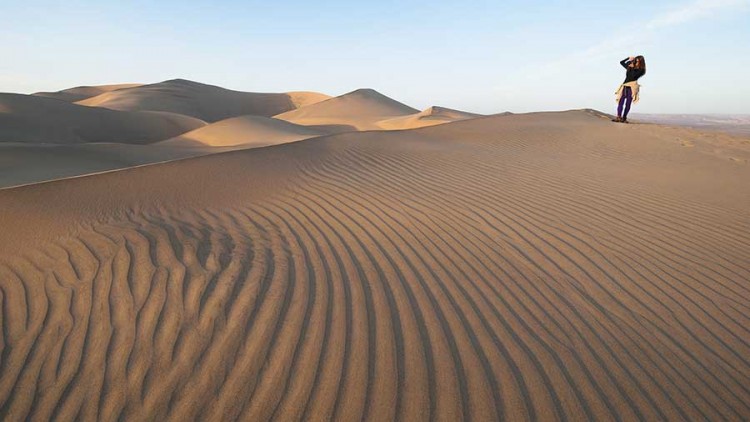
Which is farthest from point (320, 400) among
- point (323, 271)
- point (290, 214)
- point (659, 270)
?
point (659, 270)

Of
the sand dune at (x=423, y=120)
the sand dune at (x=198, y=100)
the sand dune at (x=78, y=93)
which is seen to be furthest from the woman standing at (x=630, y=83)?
the sand dune at (x=78, y=93)

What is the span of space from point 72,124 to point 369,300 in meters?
22.8

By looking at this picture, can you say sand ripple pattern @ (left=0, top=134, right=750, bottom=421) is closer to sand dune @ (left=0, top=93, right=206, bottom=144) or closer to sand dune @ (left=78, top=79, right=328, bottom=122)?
sand dune @ (left=0, top=93, right=206, bottom=144)

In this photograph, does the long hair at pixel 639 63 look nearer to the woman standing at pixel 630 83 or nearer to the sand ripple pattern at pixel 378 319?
the woman standing at pixel 630 83

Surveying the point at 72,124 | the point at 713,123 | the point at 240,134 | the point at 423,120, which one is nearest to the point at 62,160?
the point at 240,134

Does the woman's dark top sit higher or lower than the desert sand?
higher

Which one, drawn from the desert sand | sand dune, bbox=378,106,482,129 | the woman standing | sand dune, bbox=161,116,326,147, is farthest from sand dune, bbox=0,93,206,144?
the woman standing

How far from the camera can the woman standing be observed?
31.4 feet

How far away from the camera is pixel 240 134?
57.2ft

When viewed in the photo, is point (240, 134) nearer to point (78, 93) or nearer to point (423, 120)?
point (423, 120)

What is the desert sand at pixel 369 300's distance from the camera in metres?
1.90

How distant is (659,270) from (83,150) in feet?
41.3

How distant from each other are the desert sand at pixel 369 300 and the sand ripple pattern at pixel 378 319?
0.04 ft

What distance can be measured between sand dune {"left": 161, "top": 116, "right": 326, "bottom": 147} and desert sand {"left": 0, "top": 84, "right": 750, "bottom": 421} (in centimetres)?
1152
